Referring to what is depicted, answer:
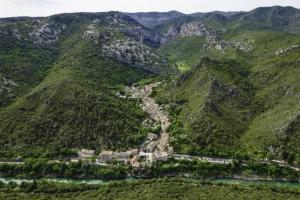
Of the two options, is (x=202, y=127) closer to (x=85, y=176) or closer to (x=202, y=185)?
(x=202, y=185)

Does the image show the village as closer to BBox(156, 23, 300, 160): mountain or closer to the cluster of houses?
the cluster of houses

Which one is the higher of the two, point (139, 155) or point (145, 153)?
point (145, 153)

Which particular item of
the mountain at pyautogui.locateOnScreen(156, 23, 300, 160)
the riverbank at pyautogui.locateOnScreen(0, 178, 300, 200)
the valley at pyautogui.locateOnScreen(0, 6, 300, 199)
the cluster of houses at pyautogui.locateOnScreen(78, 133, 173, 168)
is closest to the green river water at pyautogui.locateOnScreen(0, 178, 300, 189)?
the valley at pyautogui.locateOnScreen(0, 6, 300, 199)

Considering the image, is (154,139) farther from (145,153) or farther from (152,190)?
(152,190)

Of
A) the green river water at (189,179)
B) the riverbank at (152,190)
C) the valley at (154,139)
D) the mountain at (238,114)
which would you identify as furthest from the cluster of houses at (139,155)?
the riverbank at (152,190)

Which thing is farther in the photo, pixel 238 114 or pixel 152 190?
pixel 238 114

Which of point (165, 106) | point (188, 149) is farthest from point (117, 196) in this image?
point (165, 106)

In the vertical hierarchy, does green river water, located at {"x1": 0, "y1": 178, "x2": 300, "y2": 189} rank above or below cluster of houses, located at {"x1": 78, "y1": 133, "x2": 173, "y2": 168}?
below

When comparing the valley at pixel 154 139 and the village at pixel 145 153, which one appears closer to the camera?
the valley at pixel 154 139

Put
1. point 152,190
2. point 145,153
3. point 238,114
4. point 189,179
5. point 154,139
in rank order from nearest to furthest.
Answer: point 152,190, point 189,179, point 145,153, point 154,139, point 238,114

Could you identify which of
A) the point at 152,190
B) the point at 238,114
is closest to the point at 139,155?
the point at 152,190

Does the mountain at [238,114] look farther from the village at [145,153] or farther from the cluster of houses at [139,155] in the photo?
the cluster of houses at [139,155]
